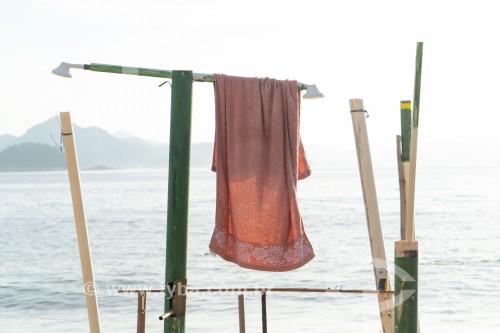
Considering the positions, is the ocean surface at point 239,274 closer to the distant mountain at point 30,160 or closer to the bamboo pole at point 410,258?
the bamboo pole at point 410,258

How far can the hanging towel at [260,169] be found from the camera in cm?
447

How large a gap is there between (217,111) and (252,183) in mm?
461

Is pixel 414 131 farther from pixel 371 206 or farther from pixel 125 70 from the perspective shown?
pixel 125 70

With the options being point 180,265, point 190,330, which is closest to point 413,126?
point 180,265

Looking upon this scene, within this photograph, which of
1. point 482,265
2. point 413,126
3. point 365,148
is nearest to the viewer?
point 413,126

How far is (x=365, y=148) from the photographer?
15.8ft

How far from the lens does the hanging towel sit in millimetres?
4469

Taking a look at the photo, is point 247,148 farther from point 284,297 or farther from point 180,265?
point 284,297

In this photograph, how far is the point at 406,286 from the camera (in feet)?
13.7

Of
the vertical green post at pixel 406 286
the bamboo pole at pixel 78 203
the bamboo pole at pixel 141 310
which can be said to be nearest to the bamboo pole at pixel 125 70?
the bamboo pole at pixel 78 203

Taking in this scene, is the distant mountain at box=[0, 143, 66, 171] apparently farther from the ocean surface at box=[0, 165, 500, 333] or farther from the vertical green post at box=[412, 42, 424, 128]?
the vertical green post at box=[412, 42, 424, 128]

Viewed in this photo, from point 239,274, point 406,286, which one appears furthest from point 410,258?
point 239,274

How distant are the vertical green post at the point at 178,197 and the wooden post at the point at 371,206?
1.17 metres

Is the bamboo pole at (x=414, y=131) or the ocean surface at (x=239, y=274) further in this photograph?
the ocean surface at (x=239, y=274)
